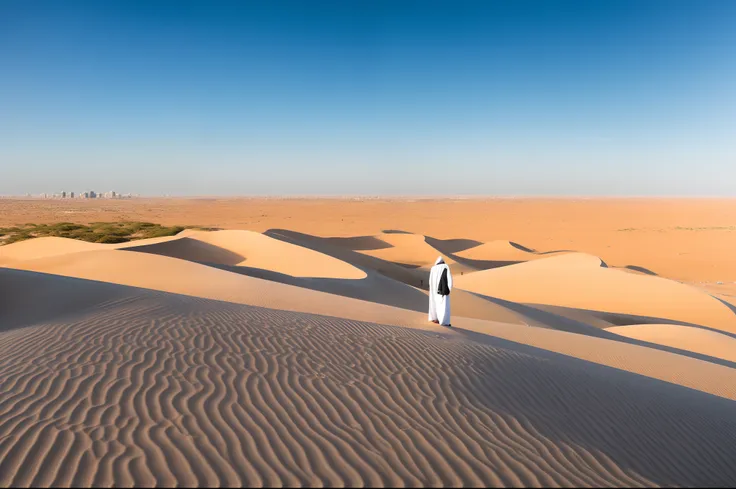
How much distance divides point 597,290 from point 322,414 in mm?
18840

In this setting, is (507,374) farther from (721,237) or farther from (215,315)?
(721,237)

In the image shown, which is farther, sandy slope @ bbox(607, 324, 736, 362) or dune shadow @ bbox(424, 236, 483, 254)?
dune shadow @ bbox(424, 236, 483, 254)

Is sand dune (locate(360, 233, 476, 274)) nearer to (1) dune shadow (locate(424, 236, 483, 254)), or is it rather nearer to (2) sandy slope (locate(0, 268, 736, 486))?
(1) dune shadow (locate(424, 236, 483, 254))

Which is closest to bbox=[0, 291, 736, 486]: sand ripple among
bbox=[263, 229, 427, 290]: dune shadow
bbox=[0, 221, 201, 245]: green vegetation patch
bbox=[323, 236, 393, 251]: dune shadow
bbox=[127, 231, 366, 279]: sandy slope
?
bbox=[127, 231, 366, 279]: sandy slope

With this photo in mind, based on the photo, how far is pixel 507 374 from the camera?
609cm

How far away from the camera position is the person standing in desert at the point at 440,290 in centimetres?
970

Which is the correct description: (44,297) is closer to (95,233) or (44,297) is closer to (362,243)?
(362,243)

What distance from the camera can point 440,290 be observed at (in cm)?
985

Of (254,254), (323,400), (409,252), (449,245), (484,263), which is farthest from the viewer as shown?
(449,245)

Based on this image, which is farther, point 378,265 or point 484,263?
point 484,263

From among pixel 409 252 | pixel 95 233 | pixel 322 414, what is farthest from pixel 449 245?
pixel 322 414

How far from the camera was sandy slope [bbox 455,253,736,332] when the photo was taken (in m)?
17.6

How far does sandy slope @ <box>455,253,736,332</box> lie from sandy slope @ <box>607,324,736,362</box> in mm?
4182

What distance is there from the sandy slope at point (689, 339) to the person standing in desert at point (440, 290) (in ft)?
21.2
